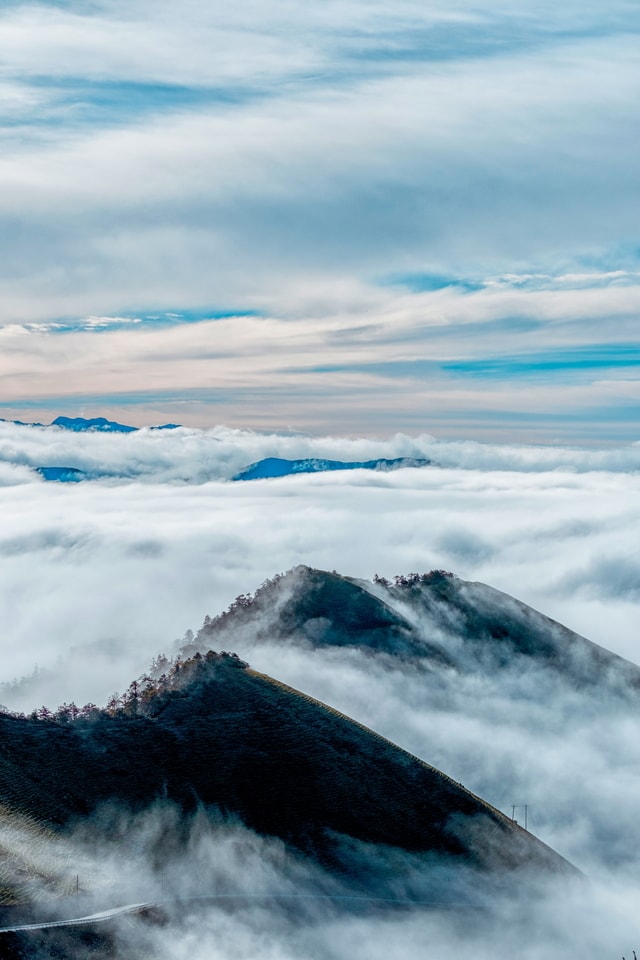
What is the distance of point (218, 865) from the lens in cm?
7250

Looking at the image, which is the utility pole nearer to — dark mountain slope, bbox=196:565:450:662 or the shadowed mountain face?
the shadowed mountain face

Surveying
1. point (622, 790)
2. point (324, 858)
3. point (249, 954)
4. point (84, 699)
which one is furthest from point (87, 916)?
point (84, 699)

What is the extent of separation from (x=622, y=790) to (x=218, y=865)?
78.4m

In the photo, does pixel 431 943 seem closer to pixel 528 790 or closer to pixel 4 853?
pixel 4 853

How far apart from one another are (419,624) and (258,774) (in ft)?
203

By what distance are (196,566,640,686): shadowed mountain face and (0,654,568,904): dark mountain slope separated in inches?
1467

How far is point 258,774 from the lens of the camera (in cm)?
8294

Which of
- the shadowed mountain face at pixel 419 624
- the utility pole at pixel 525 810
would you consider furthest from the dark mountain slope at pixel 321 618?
the utility pole at pixel 525 810

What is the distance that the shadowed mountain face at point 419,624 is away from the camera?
133 meters

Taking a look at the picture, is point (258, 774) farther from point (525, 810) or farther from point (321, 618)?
point (321, 618)

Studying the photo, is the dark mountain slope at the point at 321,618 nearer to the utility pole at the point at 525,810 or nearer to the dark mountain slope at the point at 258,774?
the utility pole at the point at 525,810

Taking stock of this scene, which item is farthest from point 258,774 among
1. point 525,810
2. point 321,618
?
point 321,618

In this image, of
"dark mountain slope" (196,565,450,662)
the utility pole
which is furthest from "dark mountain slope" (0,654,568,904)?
"dark mountain slope" (196,565,450,662)

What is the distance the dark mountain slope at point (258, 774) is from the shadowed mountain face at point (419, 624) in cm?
3726
